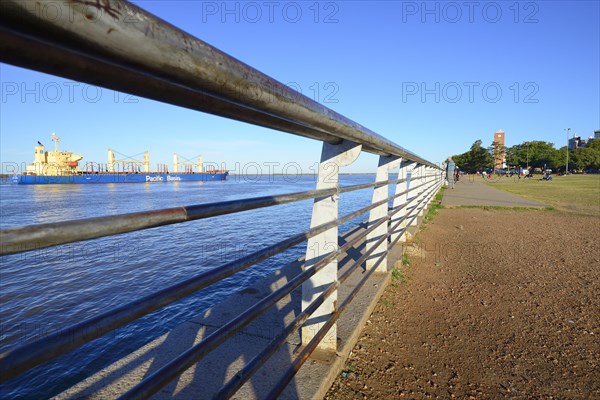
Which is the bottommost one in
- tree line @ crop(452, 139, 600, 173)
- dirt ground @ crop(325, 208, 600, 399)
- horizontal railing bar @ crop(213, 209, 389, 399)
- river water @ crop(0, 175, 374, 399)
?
river water @ crop(0, 175, 374, 399)

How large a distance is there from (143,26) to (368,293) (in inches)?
117

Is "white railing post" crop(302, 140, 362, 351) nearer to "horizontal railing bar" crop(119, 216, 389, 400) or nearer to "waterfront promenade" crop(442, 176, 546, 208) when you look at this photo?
"horizontal railing bar" crop(119, 216, 389, 400)

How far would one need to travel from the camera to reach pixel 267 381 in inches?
71.4

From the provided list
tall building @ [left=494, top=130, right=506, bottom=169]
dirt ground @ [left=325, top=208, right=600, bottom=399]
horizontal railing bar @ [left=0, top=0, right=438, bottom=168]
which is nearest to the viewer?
horizontal railing bar @ [left=0, top=0, right=438, bottom=168]

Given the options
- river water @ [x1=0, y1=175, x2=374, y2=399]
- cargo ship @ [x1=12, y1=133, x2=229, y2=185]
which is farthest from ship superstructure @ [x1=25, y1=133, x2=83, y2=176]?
river water @ [x1=0, y1=175, x2=374, y2=399]

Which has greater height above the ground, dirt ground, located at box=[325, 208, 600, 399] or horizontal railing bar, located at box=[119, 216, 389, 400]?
horizontal railing bar, located at box=[119, 216, 389, 400]

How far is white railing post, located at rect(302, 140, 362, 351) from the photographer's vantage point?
6.63 feet

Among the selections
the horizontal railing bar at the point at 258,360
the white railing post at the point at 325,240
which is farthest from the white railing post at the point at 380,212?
the horizontal railing bar at the point at 258,360

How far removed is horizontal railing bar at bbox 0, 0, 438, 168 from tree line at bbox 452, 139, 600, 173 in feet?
264

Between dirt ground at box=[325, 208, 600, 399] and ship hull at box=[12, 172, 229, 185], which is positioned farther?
ship hull at box=[12, 172, 229, 185]

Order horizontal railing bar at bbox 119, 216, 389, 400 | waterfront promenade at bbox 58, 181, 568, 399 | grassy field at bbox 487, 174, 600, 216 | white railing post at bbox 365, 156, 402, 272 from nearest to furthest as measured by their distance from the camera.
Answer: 1. horizontal railing bar at bbox 119, 216, 389, 400
2. waterfront promenade at bbox 58, 181, 568, 399
3. white railing post at bbox 365, 156, 402, 272
4. grassy field at bbox 487, 174, 600, 216

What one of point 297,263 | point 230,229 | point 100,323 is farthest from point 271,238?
point 100,323

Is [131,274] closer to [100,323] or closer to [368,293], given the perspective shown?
[368,293]

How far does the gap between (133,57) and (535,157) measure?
100225 mm
